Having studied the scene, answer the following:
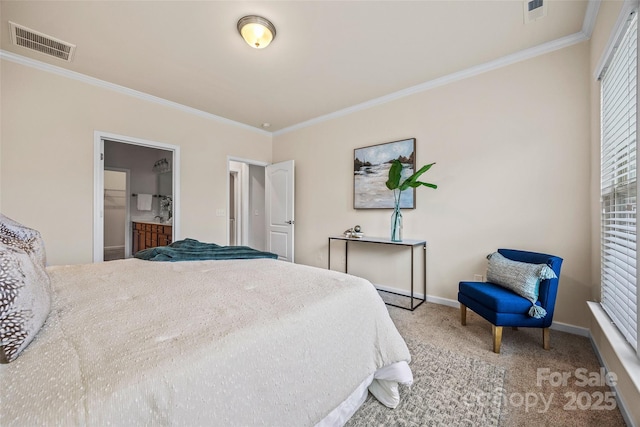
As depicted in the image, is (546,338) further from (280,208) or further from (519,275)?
(280,208)

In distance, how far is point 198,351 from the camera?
0.79m

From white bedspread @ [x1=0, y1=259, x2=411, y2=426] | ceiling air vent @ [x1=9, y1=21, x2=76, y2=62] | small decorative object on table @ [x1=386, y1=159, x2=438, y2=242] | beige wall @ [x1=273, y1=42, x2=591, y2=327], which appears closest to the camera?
white bedspread @ [x1=0, y1=259, x2=411, y2=426]

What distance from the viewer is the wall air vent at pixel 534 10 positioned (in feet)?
6.33

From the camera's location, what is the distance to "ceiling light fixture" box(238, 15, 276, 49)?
205cm

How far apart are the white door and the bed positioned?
2824mm

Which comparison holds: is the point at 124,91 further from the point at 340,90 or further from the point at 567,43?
the point at 567,43

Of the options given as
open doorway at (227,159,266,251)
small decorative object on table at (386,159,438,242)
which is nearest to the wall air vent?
small decorative object on table at (386,159,438,242)

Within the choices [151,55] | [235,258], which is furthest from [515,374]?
[151,55]

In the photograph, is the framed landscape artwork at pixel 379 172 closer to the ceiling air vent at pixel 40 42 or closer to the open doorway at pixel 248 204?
the open doorway at pixel 248 204

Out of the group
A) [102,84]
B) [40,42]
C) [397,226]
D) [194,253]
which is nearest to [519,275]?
[397,226]

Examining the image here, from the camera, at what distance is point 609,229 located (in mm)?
1814


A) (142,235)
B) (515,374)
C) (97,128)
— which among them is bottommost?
(515,374)

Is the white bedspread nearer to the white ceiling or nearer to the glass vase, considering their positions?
the glass vase

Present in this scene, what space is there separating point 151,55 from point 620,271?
399cm
